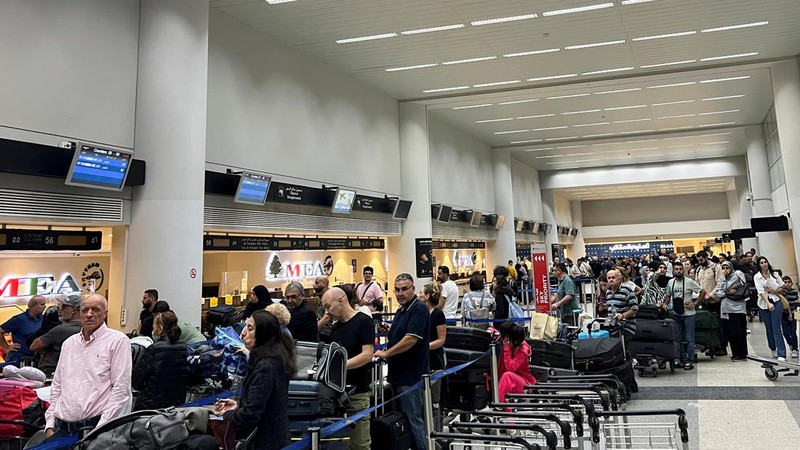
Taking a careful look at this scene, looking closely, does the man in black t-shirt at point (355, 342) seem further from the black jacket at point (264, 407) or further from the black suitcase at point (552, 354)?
the black suitcase at point (552, 354)

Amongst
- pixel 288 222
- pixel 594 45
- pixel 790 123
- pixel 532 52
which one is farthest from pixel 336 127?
pixel 790 123

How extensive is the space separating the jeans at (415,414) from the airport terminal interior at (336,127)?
277cm

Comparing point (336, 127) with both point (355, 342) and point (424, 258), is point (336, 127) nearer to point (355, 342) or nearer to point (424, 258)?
point (424, 258)

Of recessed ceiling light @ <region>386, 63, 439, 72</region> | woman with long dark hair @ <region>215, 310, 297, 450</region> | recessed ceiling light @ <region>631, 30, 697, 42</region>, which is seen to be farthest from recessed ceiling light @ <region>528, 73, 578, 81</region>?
woman with long dark hair @ <region>215, 310, 297, 450</region>

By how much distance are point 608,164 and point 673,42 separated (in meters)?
16.2

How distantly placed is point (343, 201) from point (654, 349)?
22.0 feet

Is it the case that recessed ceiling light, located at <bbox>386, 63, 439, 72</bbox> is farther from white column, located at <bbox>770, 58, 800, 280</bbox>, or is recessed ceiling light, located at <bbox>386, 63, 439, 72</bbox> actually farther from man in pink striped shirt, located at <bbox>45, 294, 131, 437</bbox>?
man in pink striped shirt, located at <bbox>45, 294, 131, 437</bbox>

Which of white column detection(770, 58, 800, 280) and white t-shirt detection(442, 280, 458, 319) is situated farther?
white column detection(770, 58, 800, 280)

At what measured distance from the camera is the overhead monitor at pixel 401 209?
13.6 metres

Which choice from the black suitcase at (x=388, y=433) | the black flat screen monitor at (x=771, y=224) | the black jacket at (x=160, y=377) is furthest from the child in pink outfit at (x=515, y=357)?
the black flat screen monitor at (x=771, y=224)

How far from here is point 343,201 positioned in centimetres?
1137

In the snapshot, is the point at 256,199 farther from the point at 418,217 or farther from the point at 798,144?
the point at 798,144

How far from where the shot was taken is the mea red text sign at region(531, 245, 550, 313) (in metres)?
9.73

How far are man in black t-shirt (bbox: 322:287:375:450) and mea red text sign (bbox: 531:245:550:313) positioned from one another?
632 cm
